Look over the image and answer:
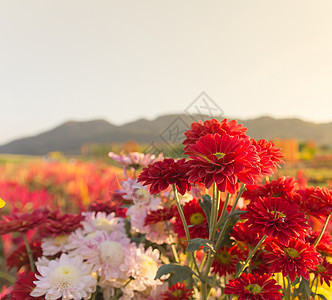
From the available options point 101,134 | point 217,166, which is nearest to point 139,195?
point 217,166

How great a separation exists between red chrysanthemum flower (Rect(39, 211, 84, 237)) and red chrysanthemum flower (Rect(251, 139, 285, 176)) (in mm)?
625

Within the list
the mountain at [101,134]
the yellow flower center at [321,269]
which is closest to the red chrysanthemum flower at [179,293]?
the yellow flower center at [321,269]

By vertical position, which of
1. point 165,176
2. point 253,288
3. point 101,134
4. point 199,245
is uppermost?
point 165,176

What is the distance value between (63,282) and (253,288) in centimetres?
48

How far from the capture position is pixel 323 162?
31.6ft

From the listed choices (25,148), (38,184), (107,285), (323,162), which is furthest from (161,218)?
(25,148)

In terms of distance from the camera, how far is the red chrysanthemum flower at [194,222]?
81cm

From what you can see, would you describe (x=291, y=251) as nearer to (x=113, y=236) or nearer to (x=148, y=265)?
(x=148, y=265)

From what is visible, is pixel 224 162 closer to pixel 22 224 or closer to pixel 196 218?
pixel 196 218

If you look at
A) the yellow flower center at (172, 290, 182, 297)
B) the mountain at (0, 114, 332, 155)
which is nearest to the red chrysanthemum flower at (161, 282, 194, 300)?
the yellow flower center at (172, 290, 182, 297)

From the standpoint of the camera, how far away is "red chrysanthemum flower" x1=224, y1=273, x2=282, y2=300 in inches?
25.8

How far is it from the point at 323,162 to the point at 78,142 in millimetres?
19683

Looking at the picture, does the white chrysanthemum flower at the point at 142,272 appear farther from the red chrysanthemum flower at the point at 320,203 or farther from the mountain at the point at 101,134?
the mountain at the point at 101,134

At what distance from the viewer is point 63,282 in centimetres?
83
